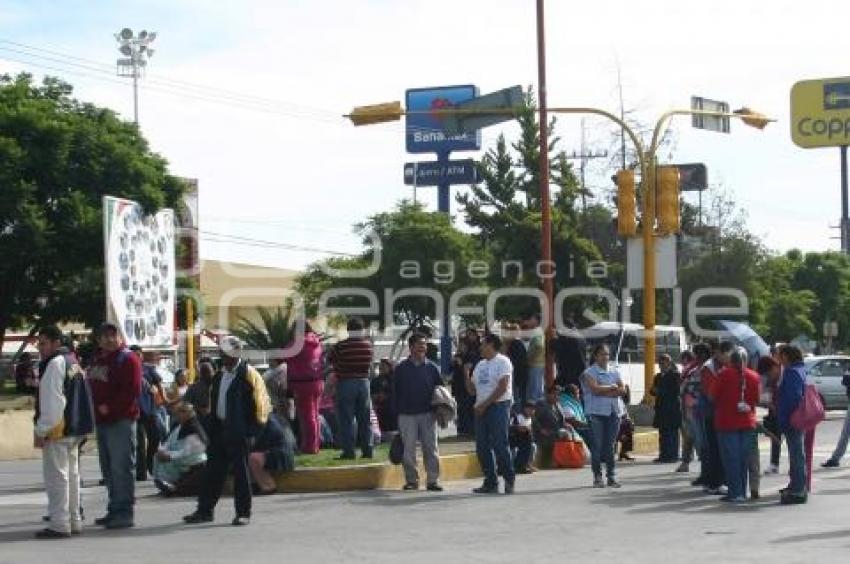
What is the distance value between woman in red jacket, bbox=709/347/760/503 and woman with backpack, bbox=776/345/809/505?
15.5 inches

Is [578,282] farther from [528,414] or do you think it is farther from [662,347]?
[528,414]

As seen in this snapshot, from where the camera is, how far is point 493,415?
15.9 metres

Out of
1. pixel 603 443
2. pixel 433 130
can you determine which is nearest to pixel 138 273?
pixel 603 443

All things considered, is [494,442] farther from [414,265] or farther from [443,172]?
[443,172]

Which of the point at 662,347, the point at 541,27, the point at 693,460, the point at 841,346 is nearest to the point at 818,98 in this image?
the point at 662,347

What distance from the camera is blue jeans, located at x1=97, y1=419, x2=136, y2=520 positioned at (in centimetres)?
1324

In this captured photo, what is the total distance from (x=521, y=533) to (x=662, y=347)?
3170cm

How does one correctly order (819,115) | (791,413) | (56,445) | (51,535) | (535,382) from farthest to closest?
1. (819,115)
2. (535,382)
3. (791,413)
4. (51,535)
5. (56,445)

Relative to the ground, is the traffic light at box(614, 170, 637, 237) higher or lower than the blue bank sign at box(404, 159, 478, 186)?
lower

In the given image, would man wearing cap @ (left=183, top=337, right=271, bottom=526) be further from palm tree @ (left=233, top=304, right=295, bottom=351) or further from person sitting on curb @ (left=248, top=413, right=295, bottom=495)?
palm tree @ (left=233, top=304, right=295, bottom=351)

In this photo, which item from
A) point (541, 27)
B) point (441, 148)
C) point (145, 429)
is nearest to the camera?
point (145, 429)

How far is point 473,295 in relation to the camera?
49.1 m

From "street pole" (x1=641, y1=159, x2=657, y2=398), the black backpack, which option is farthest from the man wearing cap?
"street pole" (x1=641, y1=159, x2=657, y2=398)

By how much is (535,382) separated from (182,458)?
6.70 m
